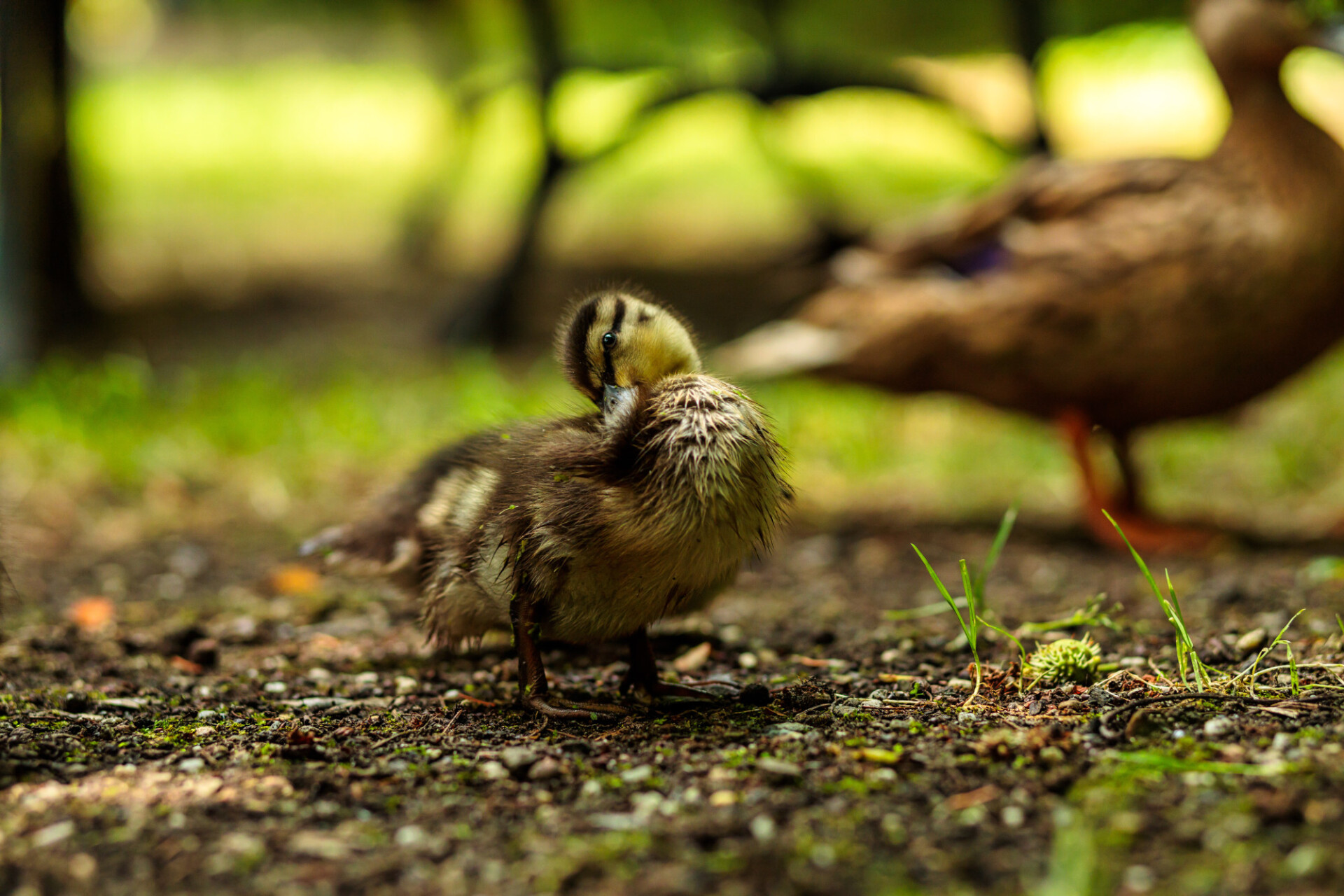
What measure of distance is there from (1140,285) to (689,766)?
2992mm

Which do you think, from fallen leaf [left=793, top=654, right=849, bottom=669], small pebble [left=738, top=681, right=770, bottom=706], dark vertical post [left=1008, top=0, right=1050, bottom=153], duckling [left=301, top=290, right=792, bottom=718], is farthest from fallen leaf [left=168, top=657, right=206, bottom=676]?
dark vertical post [left=1008, top=0, right=1050, bottom=153]

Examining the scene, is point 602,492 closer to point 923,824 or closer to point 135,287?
point 923,824

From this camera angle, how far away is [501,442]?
2.75m

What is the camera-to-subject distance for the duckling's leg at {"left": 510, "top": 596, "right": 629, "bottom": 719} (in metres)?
2.40

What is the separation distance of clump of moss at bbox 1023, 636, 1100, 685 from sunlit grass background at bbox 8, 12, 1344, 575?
157 centimetres

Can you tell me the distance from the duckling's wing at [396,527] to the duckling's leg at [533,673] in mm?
519

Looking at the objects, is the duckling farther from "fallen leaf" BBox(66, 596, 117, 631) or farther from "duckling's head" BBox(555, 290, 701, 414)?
"fallen leaf" BBox(66, 596, 117, 631)

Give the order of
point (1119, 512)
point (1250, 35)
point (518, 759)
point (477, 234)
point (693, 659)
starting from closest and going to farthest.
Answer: point (518, 759) < point (693, 659) < point (1250, 35) < point (1119, 512) < point (477, 234)

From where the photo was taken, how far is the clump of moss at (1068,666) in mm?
2473

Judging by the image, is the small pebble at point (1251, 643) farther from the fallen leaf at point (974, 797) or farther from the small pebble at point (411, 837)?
the small pebble at point (411, 837)

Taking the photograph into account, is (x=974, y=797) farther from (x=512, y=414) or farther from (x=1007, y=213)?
(x=1007, y=213)

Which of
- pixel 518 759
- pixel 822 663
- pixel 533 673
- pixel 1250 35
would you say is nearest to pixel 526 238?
pixel 1250 35

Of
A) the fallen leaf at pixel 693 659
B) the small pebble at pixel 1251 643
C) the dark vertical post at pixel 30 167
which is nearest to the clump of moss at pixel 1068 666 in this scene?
the small pebble at pixel 1251 643

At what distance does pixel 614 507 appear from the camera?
2.27 meters
